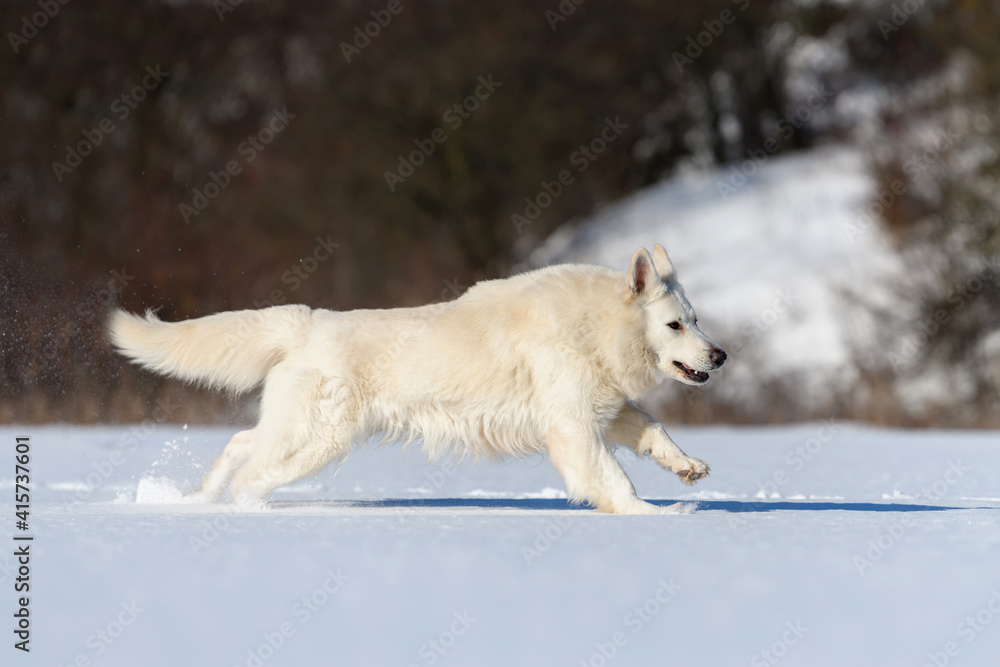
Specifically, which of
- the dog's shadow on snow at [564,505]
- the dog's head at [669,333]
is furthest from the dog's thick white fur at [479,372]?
the dog's shadow on snow at [564,505]

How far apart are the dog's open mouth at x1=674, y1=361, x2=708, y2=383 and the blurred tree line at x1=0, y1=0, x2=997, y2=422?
32.8 ft

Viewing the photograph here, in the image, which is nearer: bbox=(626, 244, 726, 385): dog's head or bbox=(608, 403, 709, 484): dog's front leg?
bbox=(608, 403, 709, 484): dog's front leg

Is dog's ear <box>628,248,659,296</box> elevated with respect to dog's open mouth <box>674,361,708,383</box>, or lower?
elevated

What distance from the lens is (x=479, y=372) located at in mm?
6273

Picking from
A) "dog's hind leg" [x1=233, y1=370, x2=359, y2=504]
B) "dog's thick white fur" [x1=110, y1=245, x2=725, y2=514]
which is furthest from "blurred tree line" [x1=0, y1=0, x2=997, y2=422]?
"dog's hind leg" [x1=233, y1=370, x2=359, y2=504]

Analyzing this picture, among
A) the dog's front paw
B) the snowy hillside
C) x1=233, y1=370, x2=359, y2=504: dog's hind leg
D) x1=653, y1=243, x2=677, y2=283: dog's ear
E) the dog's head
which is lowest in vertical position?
the snowy hillside

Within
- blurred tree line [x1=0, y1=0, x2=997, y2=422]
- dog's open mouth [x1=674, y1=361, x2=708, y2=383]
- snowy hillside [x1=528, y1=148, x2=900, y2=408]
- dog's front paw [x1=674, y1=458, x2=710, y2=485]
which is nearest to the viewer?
dog's front paw [x1=674, y1=458, x2=710, y2=485]

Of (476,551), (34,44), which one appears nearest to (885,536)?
(476,551)

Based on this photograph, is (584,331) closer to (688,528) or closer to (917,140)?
(688,528)

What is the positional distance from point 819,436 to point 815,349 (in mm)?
4686

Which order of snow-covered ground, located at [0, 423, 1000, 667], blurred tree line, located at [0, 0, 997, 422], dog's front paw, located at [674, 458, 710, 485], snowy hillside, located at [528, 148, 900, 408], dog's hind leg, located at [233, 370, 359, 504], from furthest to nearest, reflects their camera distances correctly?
1. blurred tree line, located at [0, 0, 997, 422]
2. snowy hillside, located at [528, 148, 900, 408]
3. dog's hind leg, located at [233, 370, 359, 504]
4. dog's front paw, located at [674, 458, 710, 485]
5. snow-covered ground, located at [0, 423, 1000, 667]

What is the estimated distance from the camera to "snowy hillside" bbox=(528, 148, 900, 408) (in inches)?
606

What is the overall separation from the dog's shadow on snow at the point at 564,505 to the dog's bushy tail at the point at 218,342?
2.43 ft

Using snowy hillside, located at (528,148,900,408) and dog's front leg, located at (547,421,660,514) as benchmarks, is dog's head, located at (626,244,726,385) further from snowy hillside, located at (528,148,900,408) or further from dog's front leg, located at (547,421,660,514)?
snowy hillside, located at (528,148,900,408)
